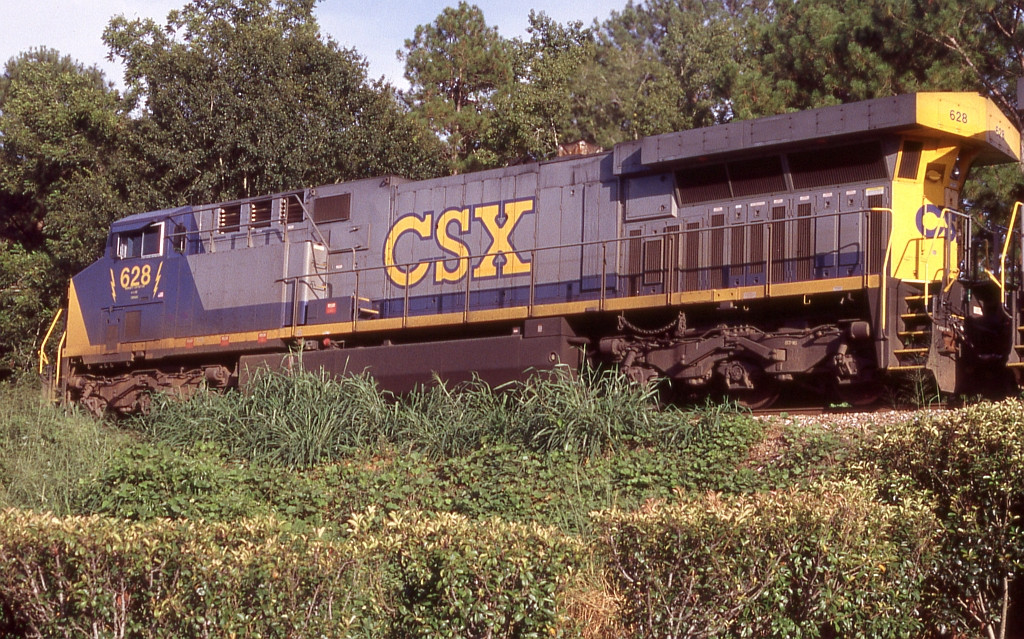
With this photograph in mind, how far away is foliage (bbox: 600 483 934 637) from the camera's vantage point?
6.12 metres

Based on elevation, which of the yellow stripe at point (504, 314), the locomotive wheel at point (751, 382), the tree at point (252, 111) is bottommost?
the locomotive wheel at point (751, 382)

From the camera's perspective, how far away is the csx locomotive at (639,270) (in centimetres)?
1141

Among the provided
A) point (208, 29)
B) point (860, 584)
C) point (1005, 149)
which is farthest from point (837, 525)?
point (208, 29)

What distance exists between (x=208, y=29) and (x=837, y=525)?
66.6ft

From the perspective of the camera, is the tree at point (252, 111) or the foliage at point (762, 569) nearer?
the foliage at point (762, 569)

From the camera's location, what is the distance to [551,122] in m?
26.7

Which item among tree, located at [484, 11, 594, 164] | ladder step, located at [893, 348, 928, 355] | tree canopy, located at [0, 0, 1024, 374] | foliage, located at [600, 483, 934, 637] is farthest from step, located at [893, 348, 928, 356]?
tree, located at [484, 11, 594, 164]

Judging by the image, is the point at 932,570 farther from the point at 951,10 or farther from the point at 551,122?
the point at 551,122

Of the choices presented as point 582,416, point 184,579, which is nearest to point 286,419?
point 582,416

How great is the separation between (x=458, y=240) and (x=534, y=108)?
12705 mm

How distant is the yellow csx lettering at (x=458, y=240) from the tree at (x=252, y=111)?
8.04 metres

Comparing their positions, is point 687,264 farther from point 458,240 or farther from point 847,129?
point 458,240

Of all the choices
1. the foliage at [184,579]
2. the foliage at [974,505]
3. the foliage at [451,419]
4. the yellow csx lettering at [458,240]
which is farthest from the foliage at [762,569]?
the yellow csx lettering at [458,240]

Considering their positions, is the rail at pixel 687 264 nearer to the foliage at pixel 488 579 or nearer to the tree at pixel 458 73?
the foliage at pixel 488 579
